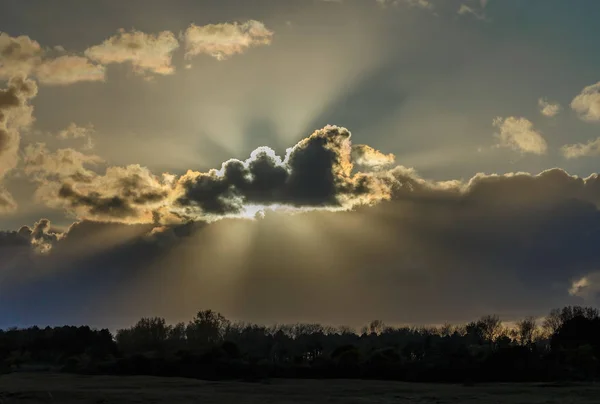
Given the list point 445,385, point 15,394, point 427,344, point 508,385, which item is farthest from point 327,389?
point 427,344

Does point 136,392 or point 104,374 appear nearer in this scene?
point 136,392

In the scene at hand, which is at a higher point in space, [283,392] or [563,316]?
[563,316]

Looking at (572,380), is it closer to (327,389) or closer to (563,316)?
(327,389)

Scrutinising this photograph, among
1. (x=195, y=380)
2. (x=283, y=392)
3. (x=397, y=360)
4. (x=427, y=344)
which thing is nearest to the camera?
(x=283, y=392)

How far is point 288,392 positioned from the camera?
72.4 meters

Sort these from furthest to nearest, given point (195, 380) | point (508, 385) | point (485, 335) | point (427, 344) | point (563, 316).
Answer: point (485, 335)
point (563, 316)
point (427, 344)
point (195, 380)
point (508, 385)

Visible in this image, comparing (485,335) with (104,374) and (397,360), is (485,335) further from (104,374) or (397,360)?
Answer: (104,374)

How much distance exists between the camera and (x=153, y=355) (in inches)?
4058

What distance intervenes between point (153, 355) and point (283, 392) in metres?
37.5

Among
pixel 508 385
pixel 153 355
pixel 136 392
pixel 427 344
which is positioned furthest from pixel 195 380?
pixel 427 344

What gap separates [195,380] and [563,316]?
116556 mm

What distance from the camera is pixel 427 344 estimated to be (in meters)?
138

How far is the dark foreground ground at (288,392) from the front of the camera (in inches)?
2457

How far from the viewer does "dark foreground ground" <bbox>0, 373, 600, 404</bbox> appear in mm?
62406
